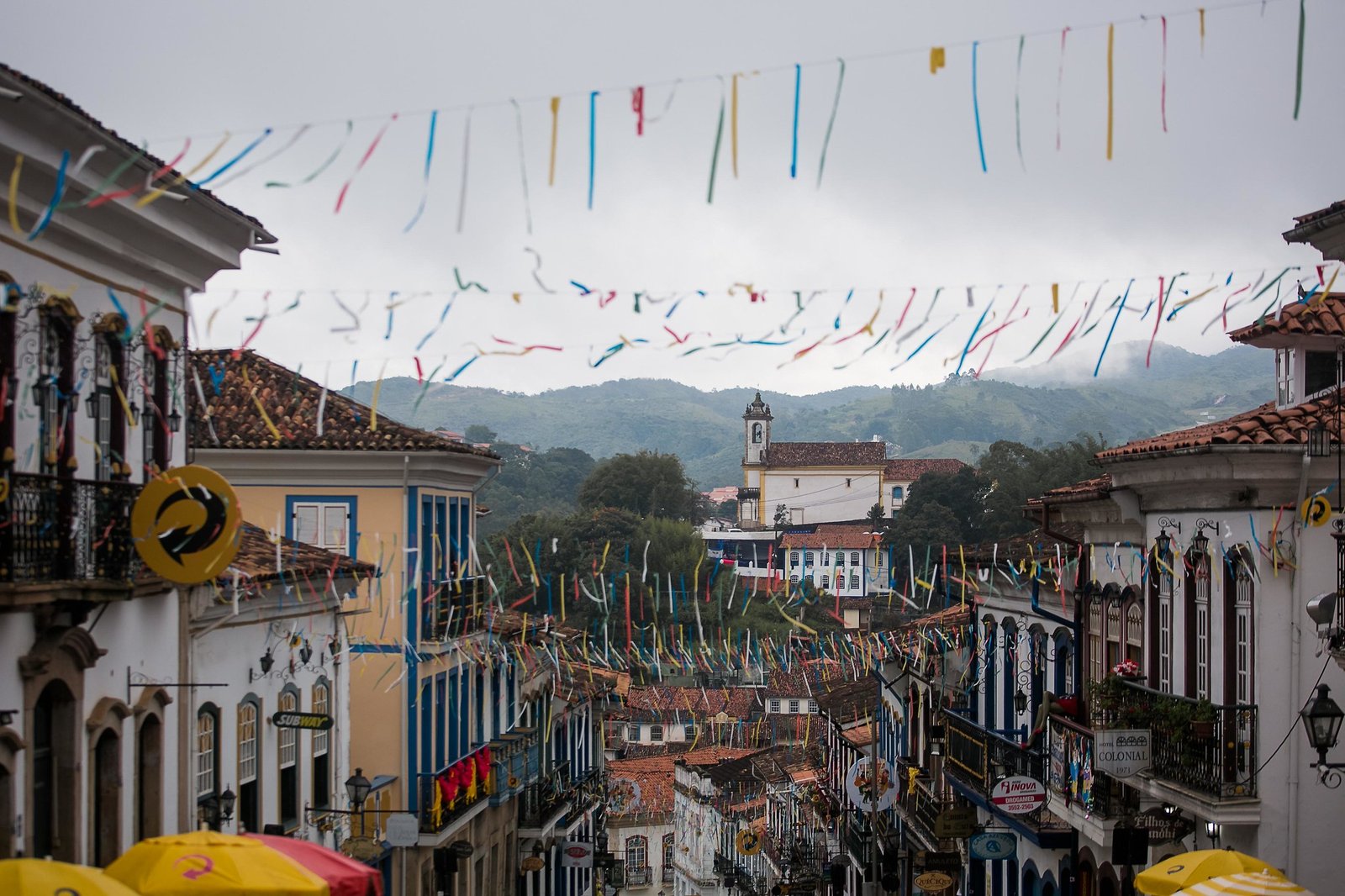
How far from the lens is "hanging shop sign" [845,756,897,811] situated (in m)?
30.5


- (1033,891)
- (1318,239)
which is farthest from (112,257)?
(1033,891)

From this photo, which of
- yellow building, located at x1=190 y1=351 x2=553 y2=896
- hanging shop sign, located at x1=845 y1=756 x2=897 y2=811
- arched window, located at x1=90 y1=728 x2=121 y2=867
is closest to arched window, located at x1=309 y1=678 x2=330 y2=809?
yellow building, located at x1=190 y1=351 x2=553 y2=896

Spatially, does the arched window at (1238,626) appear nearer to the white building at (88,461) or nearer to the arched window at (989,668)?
the white building at (88,461)

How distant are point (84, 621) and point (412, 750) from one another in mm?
13939

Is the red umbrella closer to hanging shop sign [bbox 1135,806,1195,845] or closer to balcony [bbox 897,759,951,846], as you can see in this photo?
hanging shop sign [bbox 1135,806,1195,845]

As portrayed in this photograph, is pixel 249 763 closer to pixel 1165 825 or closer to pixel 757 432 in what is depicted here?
pixel 1165 825

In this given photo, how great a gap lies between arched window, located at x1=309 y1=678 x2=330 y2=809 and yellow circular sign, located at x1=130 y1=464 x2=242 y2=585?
313 inches

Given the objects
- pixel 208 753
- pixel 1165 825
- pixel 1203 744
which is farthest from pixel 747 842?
pixel 208 753

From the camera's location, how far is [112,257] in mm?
13180

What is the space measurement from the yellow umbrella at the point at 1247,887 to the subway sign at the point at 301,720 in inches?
326

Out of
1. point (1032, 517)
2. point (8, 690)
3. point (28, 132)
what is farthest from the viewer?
point (1032, 517)

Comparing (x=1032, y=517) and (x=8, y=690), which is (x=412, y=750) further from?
(x=8, y=690)

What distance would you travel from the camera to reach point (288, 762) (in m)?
19.4

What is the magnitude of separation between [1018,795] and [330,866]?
11.0m
